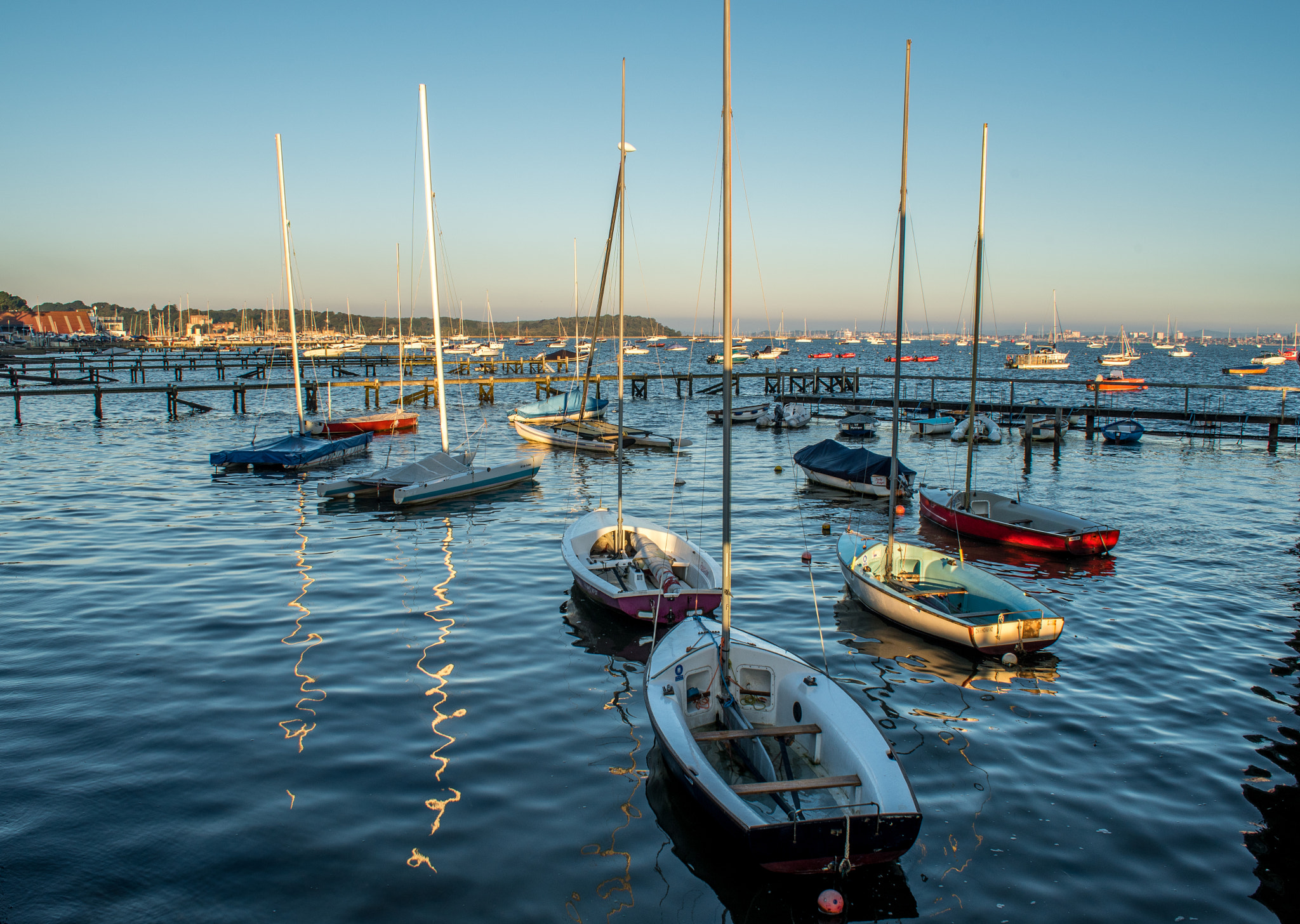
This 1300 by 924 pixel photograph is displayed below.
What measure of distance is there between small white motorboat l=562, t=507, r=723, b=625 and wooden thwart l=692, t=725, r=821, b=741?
332cm

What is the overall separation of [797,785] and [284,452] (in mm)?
30108

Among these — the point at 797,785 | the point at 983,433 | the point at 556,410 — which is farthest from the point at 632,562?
the point at 983,433

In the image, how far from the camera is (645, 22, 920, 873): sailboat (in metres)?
7.28

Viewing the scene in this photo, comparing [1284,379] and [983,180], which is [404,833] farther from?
[1284,379]

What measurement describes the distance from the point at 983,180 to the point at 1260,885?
52.5ft

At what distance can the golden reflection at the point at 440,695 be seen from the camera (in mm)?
8656

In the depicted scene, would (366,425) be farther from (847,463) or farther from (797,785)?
(797,785)

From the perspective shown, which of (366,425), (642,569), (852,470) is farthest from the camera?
(366,425)

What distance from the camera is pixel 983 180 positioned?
19.1 metres

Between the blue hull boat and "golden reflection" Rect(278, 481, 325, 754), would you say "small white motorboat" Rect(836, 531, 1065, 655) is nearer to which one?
"golden reflection" Rect(278, 481, 325, 754)

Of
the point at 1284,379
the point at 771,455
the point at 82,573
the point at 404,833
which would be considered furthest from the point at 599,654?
the point at 1284,379

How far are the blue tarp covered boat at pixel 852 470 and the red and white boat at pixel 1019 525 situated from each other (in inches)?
162

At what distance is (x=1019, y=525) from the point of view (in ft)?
70.0

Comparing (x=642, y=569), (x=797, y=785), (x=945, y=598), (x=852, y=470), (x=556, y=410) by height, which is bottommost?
(x=945, y=598)
